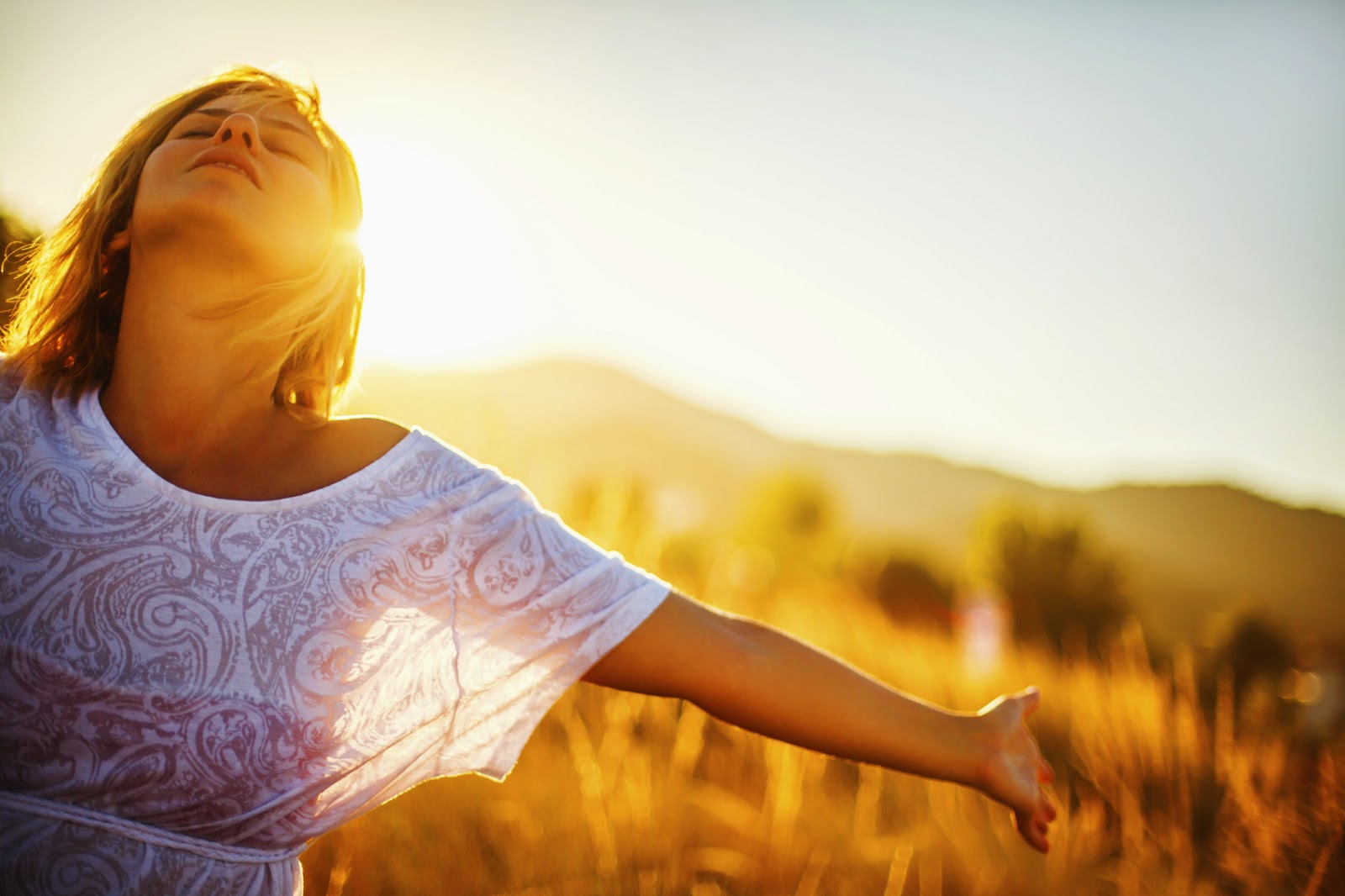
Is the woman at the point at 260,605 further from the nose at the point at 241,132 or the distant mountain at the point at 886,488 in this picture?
the distant mountain at the point at 886,488

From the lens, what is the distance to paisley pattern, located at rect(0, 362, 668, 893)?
1028 mm

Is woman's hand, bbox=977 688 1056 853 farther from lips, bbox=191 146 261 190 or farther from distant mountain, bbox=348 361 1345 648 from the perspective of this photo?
lips, bbox=191 146 261 190

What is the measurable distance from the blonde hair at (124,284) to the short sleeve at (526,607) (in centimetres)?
48

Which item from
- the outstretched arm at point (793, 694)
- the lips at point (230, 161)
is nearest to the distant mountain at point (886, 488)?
the lips at point (230, 161)

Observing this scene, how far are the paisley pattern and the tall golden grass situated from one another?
88 centimetres

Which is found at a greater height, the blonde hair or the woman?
the blonde hair

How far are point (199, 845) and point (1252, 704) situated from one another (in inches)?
154

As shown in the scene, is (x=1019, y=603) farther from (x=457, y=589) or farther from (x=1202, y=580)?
(x=1202, y=580)

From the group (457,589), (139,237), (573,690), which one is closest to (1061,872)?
(573,690)

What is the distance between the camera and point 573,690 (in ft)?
9.75

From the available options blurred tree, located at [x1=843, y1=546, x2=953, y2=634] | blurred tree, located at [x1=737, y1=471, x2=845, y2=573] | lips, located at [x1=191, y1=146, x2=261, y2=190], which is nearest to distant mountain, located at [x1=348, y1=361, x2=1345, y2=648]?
lips, located at [x1=191, y1=146, x2=261, y2=190]

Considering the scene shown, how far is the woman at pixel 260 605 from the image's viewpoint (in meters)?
1.03

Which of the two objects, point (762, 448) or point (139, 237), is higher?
point (139, 237)

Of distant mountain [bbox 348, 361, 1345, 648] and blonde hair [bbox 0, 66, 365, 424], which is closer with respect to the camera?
blonde hair [bbox 0, 66, 365, 424]
